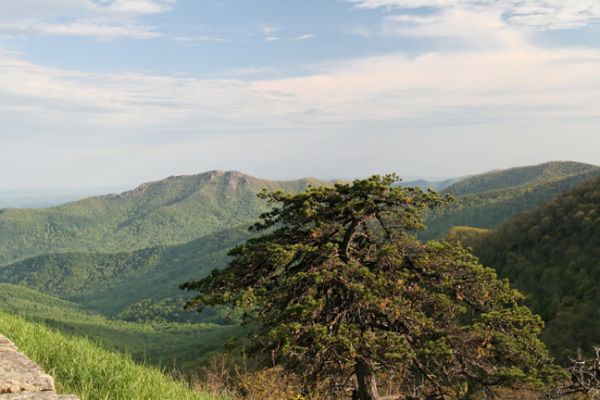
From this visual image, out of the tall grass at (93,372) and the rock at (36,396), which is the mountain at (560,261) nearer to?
the tall grass at (93,372)

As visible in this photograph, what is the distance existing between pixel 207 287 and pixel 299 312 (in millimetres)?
3378

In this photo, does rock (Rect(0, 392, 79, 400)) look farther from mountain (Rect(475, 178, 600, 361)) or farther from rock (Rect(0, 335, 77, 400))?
mountain (Rect(475, 178, 600, 361))

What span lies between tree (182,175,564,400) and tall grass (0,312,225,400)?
538 centimetres

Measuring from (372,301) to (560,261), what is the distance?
1894 inches

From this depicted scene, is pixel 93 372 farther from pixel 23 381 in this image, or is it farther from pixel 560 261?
pixel 560 261

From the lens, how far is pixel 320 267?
1295 centimetres

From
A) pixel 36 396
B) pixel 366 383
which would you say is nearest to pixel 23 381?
pixel 36 396

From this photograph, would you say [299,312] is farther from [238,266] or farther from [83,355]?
[83,355]

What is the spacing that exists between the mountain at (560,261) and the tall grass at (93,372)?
34.7 meters

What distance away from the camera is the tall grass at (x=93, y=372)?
16.1 feet

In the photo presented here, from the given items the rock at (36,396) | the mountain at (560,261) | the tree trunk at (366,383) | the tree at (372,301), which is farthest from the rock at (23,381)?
the mountain at (560,261)

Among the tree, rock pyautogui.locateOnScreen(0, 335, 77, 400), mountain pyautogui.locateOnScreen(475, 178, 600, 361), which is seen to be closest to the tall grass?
rock pyautogui.locateOnScreen(0, 335, 77, 400)

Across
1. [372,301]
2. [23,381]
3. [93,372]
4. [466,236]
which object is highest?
[23,381]

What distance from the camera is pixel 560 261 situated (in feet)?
168
